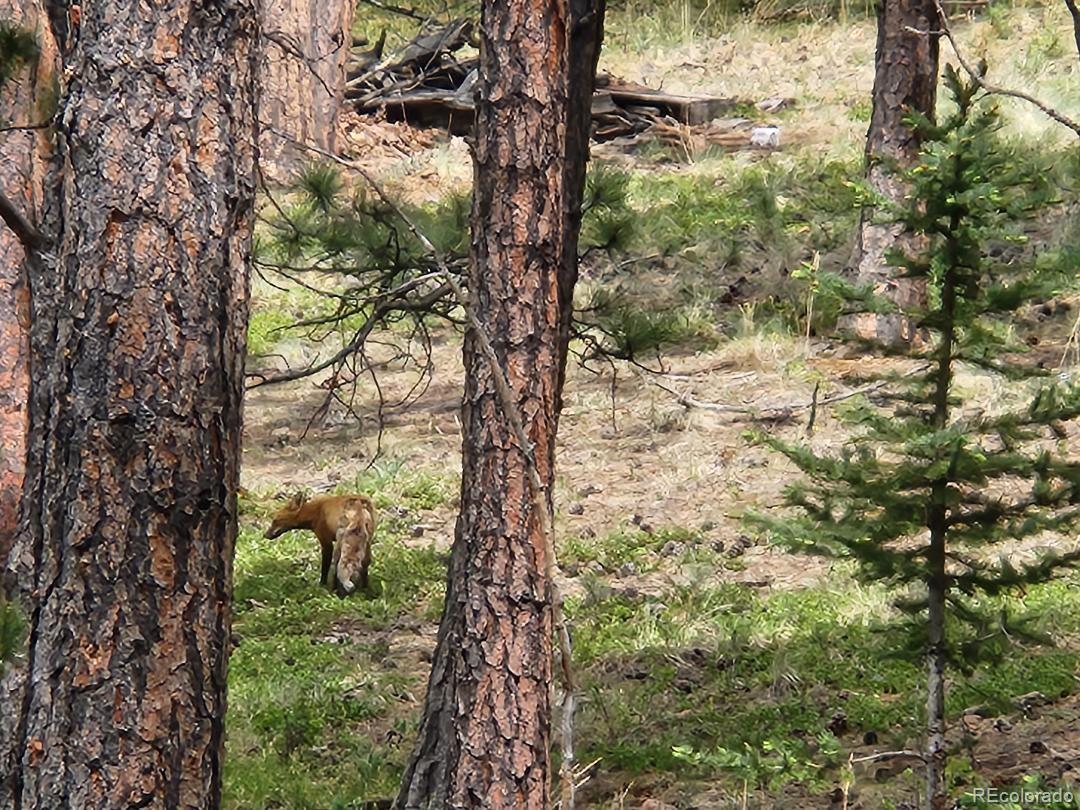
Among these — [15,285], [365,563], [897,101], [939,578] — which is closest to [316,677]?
[365,563]

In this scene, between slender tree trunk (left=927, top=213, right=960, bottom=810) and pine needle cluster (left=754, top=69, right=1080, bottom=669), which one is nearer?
pine needle cluster (left=754, top=69, right=1080, bottom=669)

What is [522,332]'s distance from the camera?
5109 mm

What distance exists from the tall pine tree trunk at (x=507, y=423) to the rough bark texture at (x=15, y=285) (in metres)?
2.61

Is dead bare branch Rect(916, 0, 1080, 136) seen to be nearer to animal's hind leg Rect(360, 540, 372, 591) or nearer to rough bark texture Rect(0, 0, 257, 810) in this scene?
rough bark texture Rect(0, 0, 257, 810)

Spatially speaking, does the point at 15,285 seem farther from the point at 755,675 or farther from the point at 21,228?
the point at 755,675

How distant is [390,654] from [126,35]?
4821mm

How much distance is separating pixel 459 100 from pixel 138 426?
15.3 metres

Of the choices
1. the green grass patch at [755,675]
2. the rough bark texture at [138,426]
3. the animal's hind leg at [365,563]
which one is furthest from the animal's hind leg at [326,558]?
the rough bark texture at [138,426]

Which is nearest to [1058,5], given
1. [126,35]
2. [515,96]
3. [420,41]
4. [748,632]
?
[420,41]

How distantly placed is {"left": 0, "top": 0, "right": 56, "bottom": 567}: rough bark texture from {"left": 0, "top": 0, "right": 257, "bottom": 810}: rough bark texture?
10.4ft

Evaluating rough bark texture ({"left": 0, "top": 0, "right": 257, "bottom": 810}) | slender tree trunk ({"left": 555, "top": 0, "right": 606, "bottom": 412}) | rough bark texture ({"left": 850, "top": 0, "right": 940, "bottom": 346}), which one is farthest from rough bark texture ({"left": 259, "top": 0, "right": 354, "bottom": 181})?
rough bark texture ({"left": 0, "top": 0, "right": 257, "bottom": 810})

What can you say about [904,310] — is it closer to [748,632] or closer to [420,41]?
[748,632]

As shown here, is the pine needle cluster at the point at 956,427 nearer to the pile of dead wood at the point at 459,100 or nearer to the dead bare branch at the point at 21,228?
the dead bare branch at the point at 21,228

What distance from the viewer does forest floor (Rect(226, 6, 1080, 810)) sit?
20.2ft
